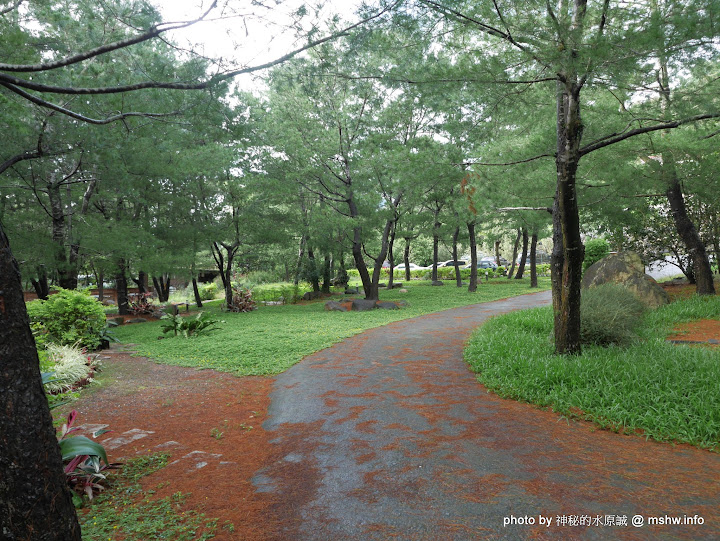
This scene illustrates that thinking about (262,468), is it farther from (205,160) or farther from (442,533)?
(205,160)

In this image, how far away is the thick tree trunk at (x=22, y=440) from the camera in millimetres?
1876

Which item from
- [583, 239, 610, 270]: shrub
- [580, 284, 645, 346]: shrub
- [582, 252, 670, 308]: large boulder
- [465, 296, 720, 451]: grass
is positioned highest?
[583, 239, 610, 270]: shrub

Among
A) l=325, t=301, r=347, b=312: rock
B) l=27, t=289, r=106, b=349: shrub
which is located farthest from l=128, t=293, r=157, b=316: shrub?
l=27, t=289, r=106, b=349: shrub

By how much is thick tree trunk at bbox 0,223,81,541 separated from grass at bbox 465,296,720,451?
4286 mm

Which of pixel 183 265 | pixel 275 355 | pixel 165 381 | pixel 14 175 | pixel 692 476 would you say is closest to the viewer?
pixel 692 476

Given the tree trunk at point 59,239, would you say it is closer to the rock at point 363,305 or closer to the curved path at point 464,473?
the rock at point 363,305

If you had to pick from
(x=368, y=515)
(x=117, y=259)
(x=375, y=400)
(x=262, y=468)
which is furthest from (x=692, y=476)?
(x=117, y=259)

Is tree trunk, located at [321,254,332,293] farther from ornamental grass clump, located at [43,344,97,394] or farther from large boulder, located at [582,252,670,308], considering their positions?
ornamental grass clump, located at [43,344,97,394]

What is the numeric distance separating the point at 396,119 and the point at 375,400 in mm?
11583

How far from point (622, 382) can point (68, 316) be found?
9.30 meters

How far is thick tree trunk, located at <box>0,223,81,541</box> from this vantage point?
1876 millimetres

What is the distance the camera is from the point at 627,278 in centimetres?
1001

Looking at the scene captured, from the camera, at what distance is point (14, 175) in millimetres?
9945

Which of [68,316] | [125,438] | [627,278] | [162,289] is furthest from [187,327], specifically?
[162,289]
